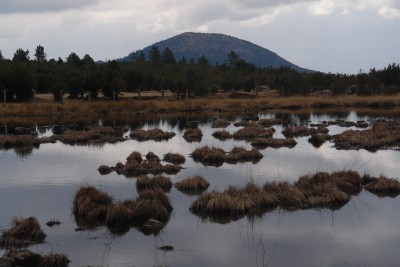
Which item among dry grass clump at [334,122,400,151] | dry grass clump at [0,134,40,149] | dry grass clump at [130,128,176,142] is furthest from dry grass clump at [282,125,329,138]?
dry grass clump at [0,134,40,149]

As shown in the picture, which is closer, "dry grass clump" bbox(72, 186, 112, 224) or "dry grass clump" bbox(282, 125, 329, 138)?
"dry grass clump" bbox(72, 186, 112, 224)

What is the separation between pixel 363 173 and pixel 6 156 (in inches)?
817

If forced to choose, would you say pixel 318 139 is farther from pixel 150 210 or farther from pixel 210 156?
pixel 150 210

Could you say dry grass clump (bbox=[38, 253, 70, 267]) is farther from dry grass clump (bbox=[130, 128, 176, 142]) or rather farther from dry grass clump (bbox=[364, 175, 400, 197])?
dry grass clump (bbox=[130, 128, 176, 142])

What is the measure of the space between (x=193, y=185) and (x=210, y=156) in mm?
7907

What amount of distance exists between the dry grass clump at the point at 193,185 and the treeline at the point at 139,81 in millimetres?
48635

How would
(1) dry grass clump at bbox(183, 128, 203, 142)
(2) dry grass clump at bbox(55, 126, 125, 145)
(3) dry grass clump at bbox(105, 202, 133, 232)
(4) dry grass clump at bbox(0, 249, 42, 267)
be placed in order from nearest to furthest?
(4) dry grass clump at bbox(0, 249, 42, 267) → (3) dry grass clump at bbox(105, 202, 133, 232) → (2) dry grass clump at bbox(55, 126, 125, 145) → (1) dry grass clump at bbox(183, 128, 203, 142)

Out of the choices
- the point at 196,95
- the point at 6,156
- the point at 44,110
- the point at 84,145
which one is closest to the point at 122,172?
the point at 6,156

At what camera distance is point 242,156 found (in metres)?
30.5

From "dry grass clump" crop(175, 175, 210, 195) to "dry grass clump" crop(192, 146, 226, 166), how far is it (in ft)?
21.3

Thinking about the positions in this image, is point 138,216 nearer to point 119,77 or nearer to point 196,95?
point 119,77

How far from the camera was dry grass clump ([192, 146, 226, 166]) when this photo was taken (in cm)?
2969

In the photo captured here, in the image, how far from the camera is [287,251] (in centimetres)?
1491

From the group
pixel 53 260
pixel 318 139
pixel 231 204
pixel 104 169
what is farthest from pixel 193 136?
pixel 53 260
